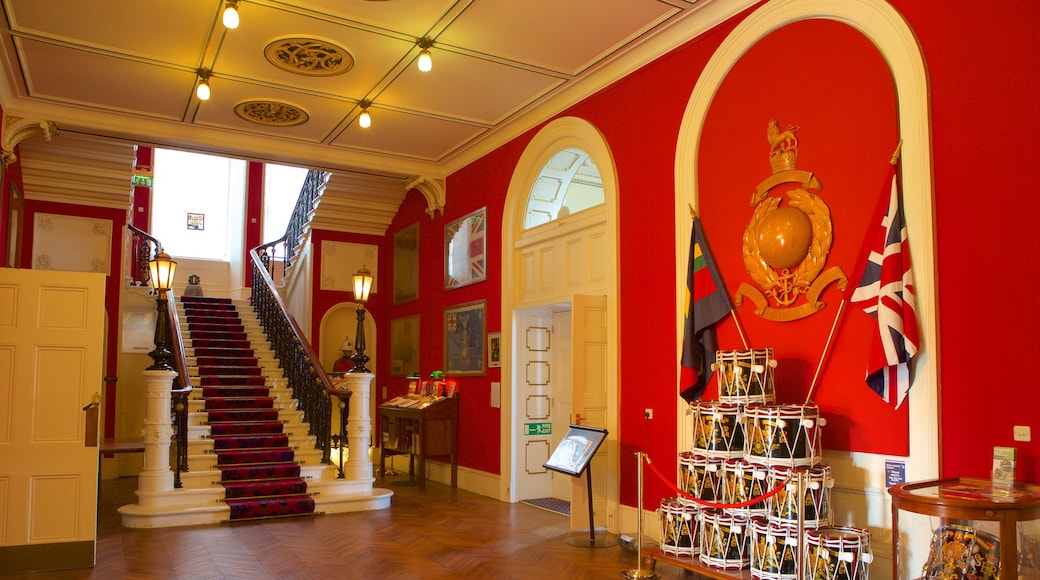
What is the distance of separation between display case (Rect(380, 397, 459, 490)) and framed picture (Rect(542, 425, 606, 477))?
3.25 m

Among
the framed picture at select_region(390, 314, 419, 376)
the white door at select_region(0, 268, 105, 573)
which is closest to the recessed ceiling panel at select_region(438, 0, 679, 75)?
the white door at select_region(0, 268, 105, 573)

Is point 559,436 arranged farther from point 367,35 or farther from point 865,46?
point 865,46

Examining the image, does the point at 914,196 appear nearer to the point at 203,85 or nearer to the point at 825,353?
the point at 825,353

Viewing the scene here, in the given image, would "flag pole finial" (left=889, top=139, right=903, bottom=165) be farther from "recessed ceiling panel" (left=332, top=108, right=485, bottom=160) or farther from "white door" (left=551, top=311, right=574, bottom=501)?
"recessed ceiling panel" (left=332, top=108, right=485, bottom=160)

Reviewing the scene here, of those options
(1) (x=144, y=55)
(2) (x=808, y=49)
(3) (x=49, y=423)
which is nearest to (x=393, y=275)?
(1) (x=144, y=55)

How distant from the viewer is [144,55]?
7.07 m

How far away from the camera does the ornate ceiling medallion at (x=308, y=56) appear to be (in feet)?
22.4

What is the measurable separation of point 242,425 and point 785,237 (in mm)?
6929

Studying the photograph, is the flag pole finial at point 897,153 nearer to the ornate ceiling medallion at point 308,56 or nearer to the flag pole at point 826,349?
the flag pole at point 826,349

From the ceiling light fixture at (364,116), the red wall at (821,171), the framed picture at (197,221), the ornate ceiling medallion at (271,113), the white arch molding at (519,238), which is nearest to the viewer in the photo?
the red wall at (821,171)

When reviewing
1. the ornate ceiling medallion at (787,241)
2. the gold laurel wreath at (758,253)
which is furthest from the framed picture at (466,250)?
the ornate ceiling medallion at (787,241)

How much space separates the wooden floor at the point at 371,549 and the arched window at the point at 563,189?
10.9 feet

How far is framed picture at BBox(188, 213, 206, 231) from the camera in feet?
52.8

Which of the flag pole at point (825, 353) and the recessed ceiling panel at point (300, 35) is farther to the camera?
the recessed ceiling panel at point (300, 35)
